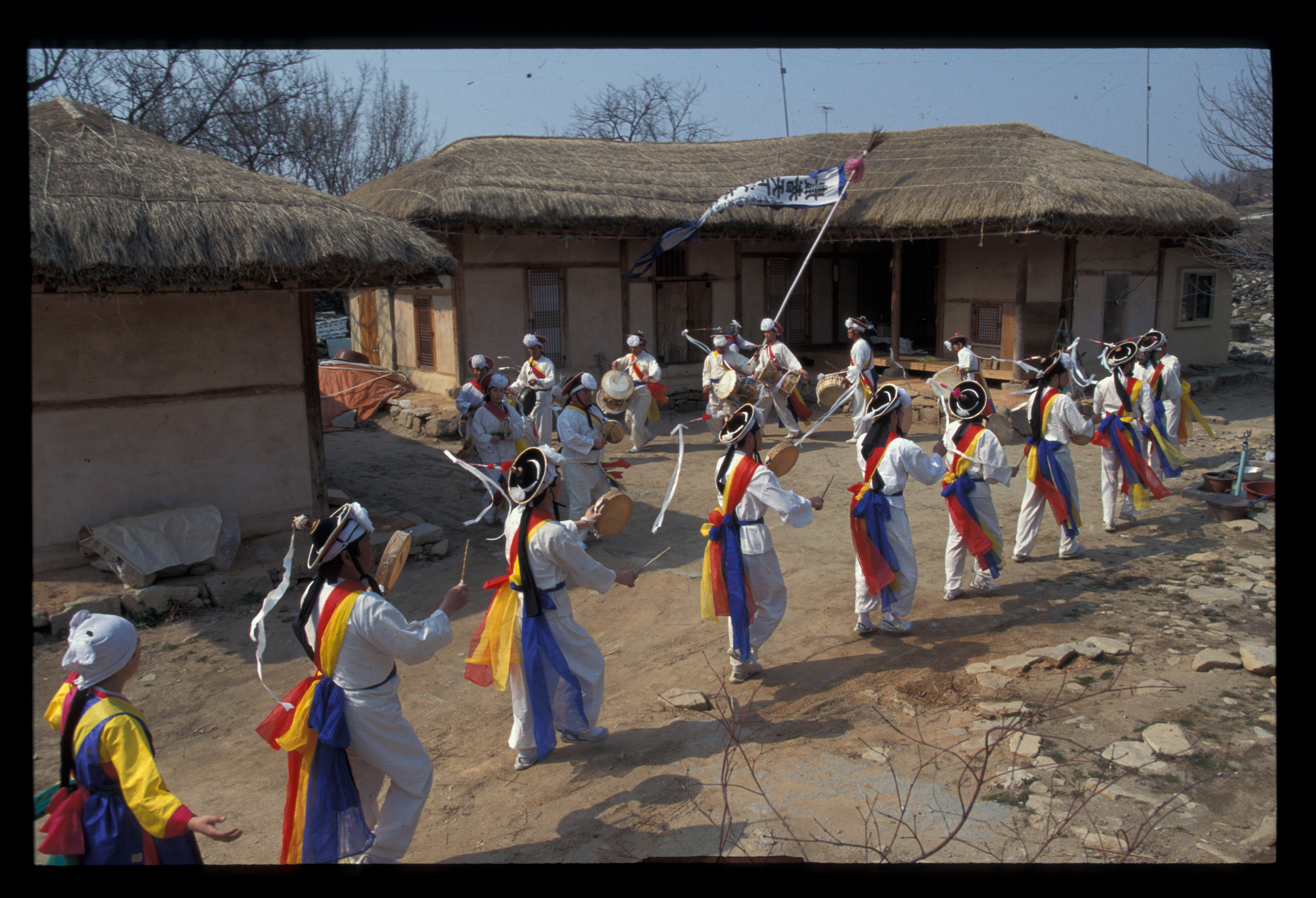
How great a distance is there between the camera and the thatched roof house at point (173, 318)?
249 inches

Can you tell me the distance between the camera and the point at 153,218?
6.45m

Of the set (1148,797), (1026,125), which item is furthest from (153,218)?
Result: (1026,125)

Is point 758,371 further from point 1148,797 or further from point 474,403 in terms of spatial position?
point 1148,797

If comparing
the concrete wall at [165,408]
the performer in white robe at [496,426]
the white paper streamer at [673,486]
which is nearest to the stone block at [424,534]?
the performer in white robe at [496,426]

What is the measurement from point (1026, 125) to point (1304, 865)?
52.0 ft

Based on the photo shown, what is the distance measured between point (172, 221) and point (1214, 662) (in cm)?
774

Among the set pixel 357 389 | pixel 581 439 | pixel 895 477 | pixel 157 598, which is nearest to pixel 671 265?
pixel 357 389

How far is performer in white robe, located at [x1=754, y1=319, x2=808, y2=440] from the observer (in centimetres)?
1193

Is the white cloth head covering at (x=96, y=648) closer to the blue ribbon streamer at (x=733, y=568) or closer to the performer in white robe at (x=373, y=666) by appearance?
the performer in white robe at (x=373, y=666)

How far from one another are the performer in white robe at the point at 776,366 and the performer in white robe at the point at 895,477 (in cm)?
582

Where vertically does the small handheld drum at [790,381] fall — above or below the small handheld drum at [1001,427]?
above

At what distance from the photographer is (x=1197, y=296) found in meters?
16.3

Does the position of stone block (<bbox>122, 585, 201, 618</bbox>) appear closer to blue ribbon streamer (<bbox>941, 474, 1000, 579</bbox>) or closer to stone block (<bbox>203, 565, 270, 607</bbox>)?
stone block (<bbox>203, 565, 270, 607</bbox>)

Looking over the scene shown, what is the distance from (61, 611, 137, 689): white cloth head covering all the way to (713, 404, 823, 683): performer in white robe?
3096 millimetres
